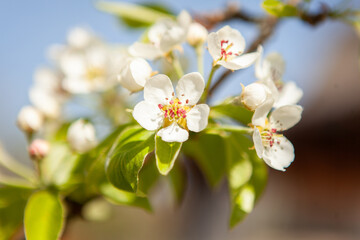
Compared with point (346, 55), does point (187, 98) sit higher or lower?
higher

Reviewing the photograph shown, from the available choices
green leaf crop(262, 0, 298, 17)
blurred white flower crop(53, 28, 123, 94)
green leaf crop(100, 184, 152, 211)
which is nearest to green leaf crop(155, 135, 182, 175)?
green leaf crop(100, 184, 152, 211)

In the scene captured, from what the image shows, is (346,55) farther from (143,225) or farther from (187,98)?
(187,98)

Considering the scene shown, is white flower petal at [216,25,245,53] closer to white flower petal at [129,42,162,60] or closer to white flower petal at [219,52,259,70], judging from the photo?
white flower petal at [219,52,259,70]

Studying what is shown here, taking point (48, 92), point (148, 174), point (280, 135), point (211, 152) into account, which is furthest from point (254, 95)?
point (48, 92)

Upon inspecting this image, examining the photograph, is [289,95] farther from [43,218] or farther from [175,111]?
[43,218]

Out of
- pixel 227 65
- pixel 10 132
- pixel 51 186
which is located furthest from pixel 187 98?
pixel 10 132

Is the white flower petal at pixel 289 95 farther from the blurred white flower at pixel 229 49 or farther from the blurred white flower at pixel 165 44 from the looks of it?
the blurred white flower at pixel 165 44

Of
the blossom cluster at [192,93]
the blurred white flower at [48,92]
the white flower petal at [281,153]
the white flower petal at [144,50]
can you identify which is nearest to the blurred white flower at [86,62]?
the blurred white flower at [48,92]
